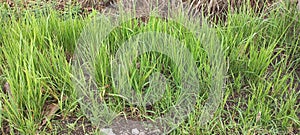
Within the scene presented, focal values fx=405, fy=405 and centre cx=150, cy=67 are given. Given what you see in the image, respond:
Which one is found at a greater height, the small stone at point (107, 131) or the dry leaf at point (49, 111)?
the dry leaf at point (49, 111)

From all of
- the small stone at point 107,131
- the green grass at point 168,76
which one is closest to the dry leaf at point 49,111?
the green grass at point 168,76

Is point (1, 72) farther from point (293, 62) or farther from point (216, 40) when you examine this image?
point (293, 62)

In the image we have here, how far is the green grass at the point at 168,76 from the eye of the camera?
6.40 ft

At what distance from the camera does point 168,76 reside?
2.15 meters

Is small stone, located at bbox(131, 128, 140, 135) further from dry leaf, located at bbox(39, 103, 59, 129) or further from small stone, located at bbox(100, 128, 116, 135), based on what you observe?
dry leaf, located at bbox(39, 103, 59, 129)

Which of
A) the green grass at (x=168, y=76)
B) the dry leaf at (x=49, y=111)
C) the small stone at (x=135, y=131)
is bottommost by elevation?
the small stone at (x=135, y=131)

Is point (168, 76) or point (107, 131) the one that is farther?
point (168, 76)

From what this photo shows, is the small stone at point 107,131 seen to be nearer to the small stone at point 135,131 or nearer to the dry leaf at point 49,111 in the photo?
the small stone at point 135,131

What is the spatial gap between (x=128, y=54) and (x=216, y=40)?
50 centimetres

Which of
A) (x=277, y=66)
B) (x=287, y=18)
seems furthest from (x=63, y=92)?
(x=287, y=18)

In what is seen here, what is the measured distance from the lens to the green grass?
6.40 feet

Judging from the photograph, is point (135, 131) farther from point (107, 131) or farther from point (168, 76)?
point (168, 76)

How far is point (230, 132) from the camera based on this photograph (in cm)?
195

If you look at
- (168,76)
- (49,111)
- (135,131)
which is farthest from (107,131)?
(168,76)
